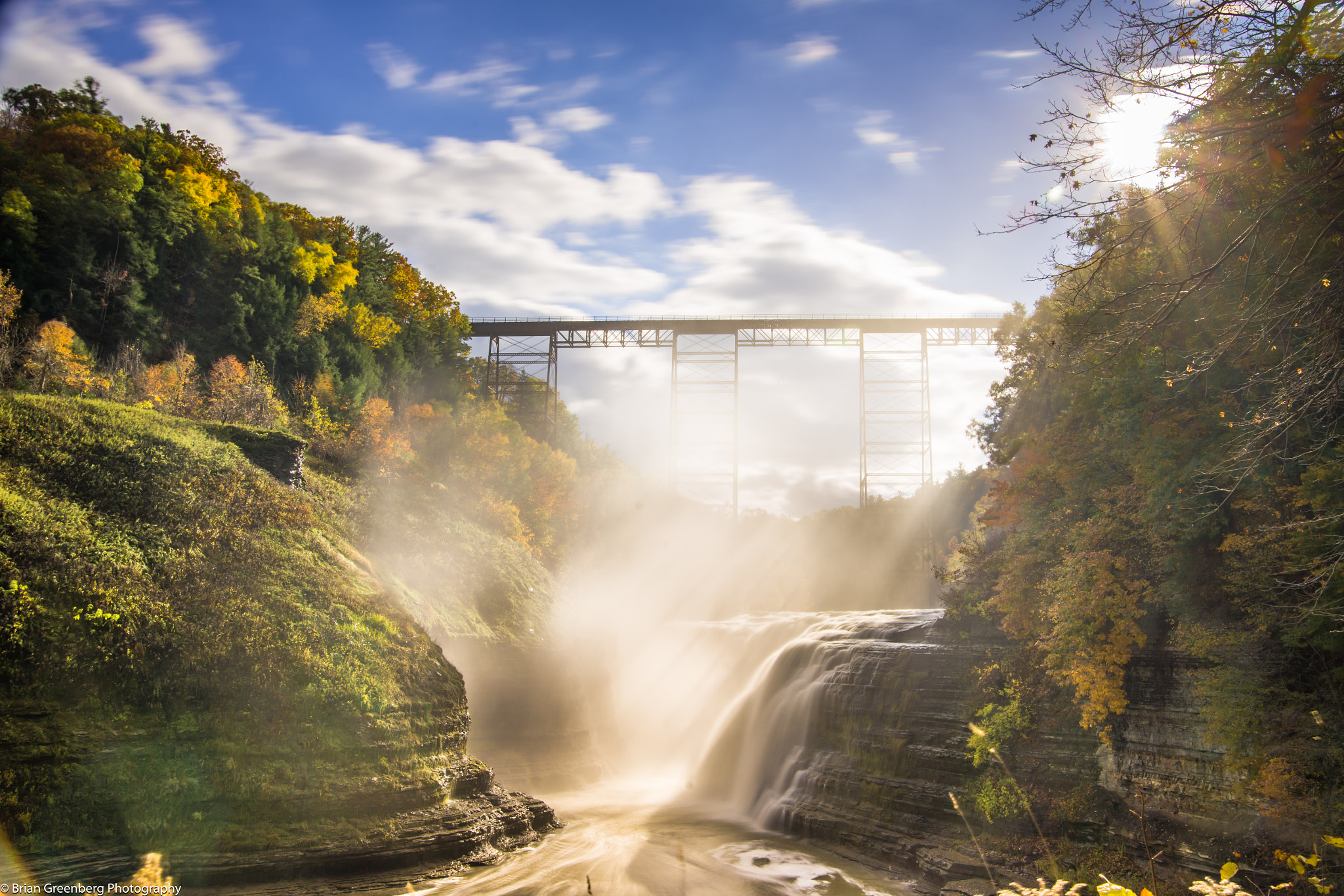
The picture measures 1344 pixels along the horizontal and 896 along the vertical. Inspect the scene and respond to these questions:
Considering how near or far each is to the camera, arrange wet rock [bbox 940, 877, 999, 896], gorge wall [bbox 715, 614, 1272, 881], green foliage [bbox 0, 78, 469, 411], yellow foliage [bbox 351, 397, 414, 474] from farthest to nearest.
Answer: yellow foliage [bbox 351, 397, 414, 474] → green foliage [bbox 0, 78, 469, 411] → wet rock [bbox 940, 877, 999, 896] → gorge wall [bbox 715, 614, 1272, 881]

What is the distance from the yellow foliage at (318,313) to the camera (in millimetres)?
39562

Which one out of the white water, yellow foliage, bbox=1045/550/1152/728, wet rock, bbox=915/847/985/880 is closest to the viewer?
yellow foliage, bbox=1045/550/1152/728

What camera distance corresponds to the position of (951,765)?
703 inches

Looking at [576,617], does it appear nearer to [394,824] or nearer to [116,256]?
[394,824]

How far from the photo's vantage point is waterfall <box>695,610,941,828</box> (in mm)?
21344

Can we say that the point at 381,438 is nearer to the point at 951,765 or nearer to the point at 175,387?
the point at 175,387

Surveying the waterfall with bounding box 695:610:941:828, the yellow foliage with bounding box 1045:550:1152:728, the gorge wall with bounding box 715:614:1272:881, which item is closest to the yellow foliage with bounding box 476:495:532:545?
the waterfall with bounding box 695:610:941:828

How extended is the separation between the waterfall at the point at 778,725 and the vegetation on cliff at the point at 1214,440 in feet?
16.4

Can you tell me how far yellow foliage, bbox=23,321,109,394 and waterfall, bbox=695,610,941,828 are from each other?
23.8 m

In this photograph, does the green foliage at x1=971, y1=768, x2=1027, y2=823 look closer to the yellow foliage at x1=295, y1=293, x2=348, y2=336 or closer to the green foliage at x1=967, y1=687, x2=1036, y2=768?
the green foliage at x1=967, y1=687, x2=1036, y2=768

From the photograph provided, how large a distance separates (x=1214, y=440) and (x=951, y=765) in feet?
30.2

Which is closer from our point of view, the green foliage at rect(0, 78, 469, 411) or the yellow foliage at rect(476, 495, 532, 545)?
the green foliage at rect(0, 78, 469, 411)

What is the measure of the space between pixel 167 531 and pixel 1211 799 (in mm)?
21431

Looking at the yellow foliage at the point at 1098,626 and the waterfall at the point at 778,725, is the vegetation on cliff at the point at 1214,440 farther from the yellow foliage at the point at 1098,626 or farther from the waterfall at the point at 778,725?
the waterfall at the point at 778,725
